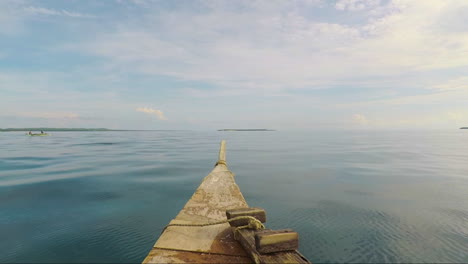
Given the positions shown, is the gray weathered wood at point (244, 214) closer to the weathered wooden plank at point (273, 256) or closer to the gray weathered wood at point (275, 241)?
the weathered wooden plank at point (273, 256)

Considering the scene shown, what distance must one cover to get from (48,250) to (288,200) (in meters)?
8.13

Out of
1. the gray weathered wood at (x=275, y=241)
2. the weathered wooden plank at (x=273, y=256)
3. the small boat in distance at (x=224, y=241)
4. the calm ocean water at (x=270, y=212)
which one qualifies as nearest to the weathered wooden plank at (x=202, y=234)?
the small boat in distance at (x=224, y=241)

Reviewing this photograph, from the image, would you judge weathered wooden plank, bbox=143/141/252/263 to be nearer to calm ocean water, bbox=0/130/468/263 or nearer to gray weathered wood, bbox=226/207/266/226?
gray weathered wood, bbox=226/207/266/226

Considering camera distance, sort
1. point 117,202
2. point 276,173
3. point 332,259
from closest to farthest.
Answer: point 332,259, point 117,202, point 276,173

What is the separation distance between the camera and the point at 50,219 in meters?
7.87

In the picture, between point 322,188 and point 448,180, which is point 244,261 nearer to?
point 322,188

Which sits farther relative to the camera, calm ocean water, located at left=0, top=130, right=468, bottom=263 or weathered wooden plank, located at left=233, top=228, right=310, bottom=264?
calm ocean water, located at left=0, top=130, right=468, bottom=263

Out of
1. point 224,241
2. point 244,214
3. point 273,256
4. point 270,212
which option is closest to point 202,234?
point 224,241

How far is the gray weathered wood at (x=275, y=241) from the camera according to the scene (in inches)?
135

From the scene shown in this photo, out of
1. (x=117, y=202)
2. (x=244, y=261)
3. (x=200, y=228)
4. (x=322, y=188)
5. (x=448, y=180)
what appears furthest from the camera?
(x=448, y=180)

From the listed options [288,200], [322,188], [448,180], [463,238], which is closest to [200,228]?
[288,200]

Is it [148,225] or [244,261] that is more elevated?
[244,261]

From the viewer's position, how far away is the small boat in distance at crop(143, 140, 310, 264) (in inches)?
138

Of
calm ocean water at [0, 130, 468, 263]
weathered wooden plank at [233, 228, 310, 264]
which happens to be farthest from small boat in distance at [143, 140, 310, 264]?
calm ocean water at [0, 130, 468, 263]
